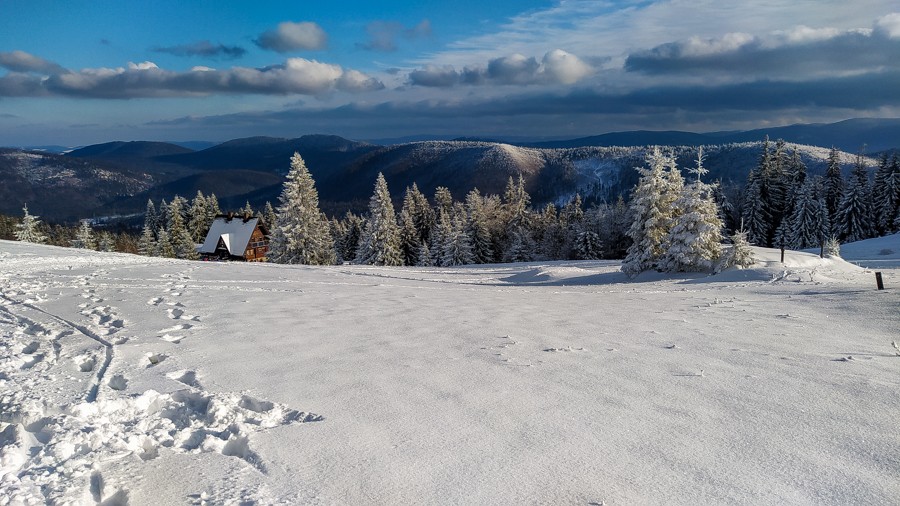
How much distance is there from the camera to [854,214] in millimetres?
57094

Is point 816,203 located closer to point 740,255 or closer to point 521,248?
point 521,248

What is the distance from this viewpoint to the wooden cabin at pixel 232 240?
2253 inches

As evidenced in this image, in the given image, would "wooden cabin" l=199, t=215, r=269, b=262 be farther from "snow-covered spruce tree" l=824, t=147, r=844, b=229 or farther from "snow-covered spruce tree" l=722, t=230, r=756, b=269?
"snow-covered spruce tree" l=824, t=147, r=844, b=229

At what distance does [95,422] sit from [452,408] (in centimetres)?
344

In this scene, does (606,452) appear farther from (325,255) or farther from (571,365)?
(325,255)

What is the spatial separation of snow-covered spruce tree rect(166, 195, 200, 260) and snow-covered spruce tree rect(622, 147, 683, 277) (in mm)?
52018

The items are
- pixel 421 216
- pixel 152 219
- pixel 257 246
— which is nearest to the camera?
pixel 257 246

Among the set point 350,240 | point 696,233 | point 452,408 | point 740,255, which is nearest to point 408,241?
point 350,240

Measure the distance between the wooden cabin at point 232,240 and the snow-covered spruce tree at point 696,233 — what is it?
46.4 metres

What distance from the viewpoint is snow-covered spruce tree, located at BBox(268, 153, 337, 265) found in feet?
143

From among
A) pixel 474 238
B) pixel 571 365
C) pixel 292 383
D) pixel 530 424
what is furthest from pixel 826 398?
Answer: pixel 474 238

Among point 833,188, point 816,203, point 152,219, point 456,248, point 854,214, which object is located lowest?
point 456,248

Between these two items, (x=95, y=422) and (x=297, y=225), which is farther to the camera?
(x=297, y=225)

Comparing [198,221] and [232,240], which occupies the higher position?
[198,221]
